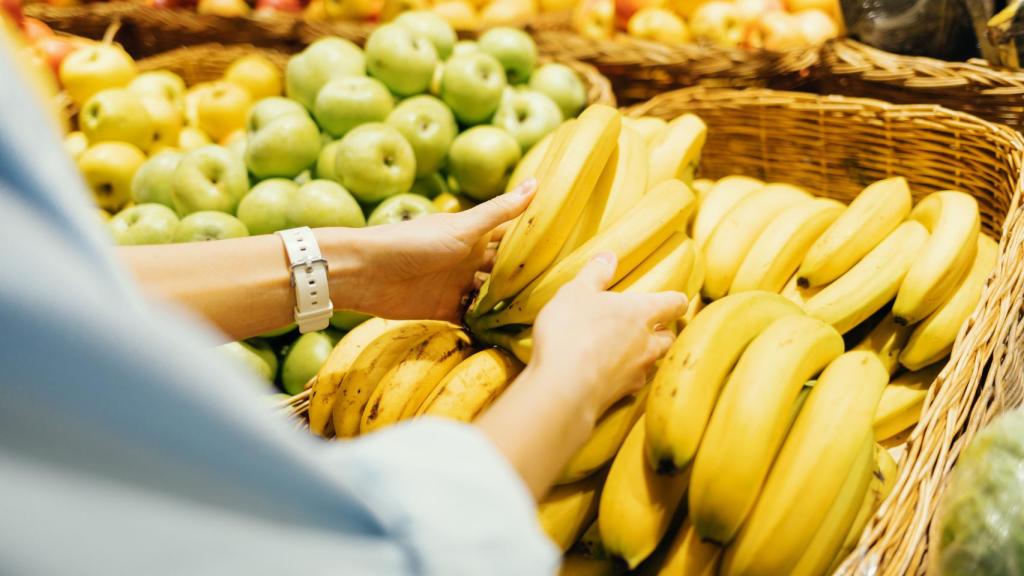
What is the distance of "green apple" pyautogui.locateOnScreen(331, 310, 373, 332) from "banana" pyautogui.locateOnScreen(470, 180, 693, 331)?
0.43 m

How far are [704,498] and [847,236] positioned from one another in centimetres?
57

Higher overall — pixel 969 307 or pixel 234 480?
pixel 234 480

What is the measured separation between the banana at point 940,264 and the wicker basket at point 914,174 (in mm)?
54

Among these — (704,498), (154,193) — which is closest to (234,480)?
(704,498)

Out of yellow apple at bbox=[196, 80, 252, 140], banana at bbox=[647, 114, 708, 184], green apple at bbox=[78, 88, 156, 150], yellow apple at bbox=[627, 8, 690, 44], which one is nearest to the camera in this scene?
banana at bbox=[647, 114, 708, 184]

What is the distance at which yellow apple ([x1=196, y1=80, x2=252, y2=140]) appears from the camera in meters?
2.03

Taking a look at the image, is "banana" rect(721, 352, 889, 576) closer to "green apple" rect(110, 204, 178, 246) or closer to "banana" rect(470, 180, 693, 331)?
"banana" rect(470, 180, 693, 331)

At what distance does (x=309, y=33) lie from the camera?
234 centimetres

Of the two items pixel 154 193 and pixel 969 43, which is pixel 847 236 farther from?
pixel 154 193

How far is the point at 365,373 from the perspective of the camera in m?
1.08

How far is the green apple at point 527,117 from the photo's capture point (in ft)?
5.69

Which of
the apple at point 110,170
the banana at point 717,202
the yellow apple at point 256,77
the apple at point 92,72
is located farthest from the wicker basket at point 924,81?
the apple at point 92,72

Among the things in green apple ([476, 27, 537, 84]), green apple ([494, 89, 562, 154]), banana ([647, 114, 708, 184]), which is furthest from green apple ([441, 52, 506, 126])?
banana ([647, 114, 708, 184])

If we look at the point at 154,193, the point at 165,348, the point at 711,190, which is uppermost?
the point at 165,348
